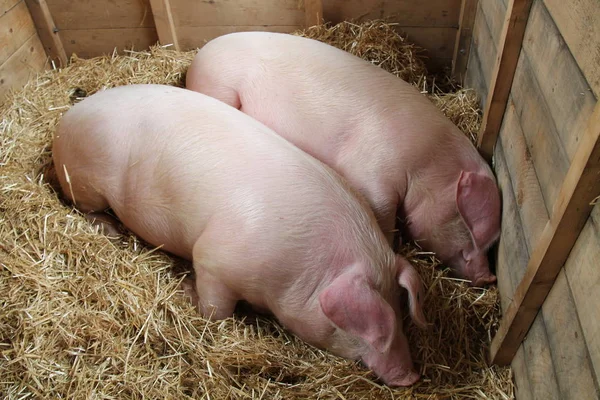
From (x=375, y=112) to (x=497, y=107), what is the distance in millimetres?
603

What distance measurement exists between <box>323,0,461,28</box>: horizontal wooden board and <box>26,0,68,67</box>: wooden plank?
6.37 ft

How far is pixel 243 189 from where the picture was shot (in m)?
→ 2.40

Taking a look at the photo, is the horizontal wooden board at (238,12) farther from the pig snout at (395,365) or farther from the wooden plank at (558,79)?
the pig snout at (395,365)

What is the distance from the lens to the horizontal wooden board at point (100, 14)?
155 inches

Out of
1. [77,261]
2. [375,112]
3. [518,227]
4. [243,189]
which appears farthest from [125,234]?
[518,227]

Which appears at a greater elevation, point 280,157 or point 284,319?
point 280,157

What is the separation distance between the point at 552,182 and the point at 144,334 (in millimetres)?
1744

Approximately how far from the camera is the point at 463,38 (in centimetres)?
367

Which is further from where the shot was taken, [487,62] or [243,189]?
[487,62]

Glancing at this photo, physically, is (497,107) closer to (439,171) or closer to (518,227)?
(439,171)

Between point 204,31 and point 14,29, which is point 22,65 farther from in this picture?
point 204,31

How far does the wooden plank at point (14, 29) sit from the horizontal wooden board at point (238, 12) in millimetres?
1007

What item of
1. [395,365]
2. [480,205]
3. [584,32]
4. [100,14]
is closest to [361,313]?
[395,365]

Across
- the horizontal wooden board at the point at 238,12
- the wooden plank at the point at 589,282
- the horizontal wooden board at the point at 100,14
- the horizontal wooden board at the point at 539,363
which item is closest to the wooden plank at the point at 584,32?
the wooden plank at the point at 589,282
